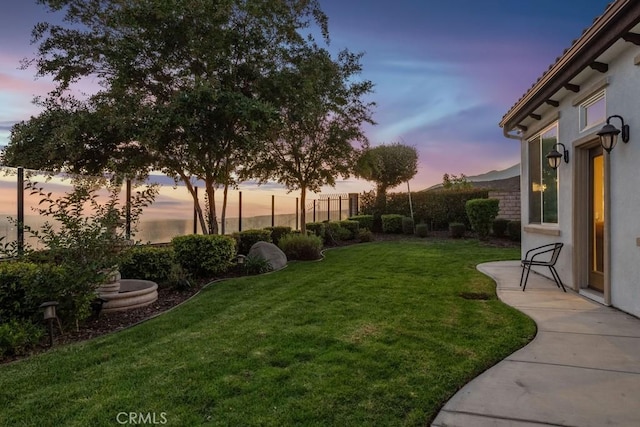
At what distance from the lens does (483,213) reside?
1275 cm

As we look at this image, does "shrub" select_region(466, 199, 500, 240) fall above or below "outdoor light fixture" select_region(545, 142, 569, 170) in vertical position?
below

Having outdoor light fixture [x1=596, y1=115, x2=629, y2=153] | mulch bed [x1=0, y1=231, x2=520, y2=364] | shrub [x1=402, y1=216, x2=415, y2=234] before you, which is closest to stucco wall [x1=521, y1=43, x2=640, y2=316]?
outdoor light fixture [x1=596, y1=115, x2=629, y2=153]

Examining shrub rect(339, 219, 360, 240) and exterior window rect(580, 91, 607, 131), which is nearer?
exterior window rect(580, 91, 607, 131)

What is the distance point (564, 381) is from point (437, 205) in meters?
14.3

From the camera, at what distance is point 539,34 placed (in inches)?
338

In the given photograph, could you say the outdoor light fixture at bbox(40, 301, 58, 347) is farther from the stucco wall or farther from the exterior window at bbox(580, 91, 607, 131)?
the exterior window at bbox(580, 91, 607, 131)

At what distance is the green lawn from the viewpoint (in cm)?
242

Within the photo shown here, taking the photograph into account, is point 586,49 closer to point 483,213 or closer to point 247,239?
point 247,239

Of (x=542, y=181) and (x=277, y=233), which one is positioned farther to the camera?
(x=277, y=233)

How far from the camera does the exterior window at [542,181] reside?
22.2 feet

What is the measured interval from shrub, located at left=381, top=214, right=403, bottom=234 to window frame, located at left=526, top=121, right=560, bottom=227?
8.32 meters

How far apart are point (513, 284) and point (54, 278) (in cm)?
650

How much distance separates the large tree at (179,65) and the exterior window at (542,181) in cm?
515

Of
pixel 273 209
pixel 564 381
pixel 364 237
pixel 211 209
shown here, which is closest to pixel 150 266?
pixel 211 209
